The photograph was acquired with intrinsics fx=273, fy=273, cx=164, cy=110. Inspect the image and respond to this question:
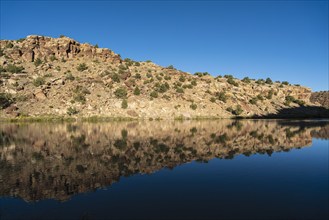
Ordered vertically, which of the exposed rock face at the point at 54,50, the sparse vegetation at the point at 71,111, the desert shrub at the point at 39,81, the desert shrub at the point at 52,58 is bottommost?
the sparse vegetation at the point at 71,111

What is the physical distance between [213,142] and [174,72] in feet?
237

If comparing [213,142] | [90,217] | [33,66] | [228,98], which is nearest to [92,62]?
[33,66]

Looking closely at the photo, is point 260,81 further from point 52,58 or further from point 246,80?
point 52,58

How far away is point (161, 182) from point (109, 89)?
215ft

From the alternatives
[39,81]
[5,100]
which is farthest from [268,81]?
[5,100]

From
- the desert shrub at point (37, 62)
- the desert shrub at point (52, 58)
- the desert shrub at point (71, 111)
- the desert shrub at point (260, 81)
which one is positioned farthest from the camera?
the desert shrub at point (260, 81)

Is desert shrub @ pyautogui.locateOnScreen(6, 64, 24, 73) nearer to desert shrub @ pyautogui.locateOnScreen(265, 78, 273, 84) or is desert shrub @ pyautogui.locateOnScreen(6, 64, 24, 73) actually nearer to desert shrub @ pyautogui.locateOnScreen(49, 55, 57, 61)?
desert shrub @ pyautogui.locateOnScreen(49, 55, 57, 61)

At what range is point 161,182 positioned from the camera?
14.2m

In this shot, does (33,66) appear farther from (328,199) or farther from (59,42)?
(328,199)

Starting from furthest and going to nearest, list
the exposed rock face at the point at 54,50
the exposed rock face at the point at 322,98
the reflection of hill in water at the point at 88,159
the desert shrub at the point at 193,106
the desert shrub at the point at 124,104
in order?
the exposed rock face at the point at 322,98 < the exposed rock face at the point at 54,50 < the desert shrub at the point at 193,106 < the desert shrub at the point at 124,104 < the reflection of hill in water at the point at 88,159

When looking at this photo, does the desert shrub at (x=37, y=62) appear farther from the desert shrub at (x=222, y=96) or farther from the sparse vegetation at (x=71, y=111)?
the desert shrub at (x=222, y=96)

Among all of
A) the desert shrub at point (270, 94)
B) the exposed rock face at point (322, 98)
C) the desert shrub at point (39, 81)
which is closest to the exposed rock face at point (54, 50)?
the desert shrub at point (39, 81)

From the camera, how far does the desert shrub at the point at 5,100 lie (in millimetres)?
63550

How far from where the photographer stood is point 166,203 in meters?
10.9
